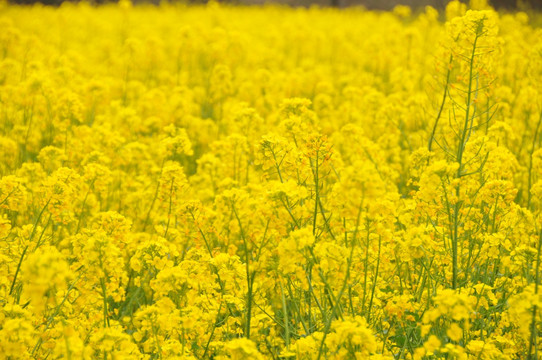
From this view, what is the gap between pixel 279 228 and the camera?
3027mm

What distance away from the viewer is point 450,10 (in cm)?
655

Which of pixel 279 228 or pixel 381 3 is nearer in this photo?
pixel 279 228

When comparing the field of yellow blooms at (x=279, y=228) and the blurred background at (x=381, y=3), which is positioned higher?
the blurred background at (x=381, y=3)

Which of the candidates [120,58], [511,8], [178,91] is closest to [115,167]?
[178,91]

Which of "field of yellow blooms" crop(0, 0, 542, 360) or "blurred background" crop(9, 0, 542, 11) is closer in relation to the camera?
"field of yellow blooms" crop(0, 0, 542, 360)

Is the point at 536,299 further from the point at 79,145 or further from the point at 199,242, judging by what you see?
the point at 79,145

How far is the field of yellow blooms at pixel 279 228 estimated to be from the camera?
2.63 m

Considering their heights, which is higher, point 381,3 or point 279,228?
point 381,3

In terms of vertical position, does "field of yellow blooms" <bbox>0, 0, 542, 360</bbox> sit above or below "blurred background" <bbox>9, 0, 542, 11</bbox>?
below

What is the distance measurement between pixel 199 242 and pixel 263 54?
659 cm

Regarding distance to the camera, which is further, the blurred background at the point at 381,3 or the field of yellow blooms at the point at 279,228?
the blurred background at the point at 381,3

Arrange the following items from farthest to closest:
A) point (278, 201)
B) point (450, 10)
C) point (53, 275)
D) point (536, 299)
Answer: point (450, 10) < point (278, 201) < point (536, 299) < point (53, 275)

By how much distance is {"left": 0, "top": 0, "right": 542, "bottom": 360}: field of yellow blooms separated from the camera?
8.63 ft

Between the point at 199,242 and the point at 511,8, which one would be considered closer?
the point at 199,242
